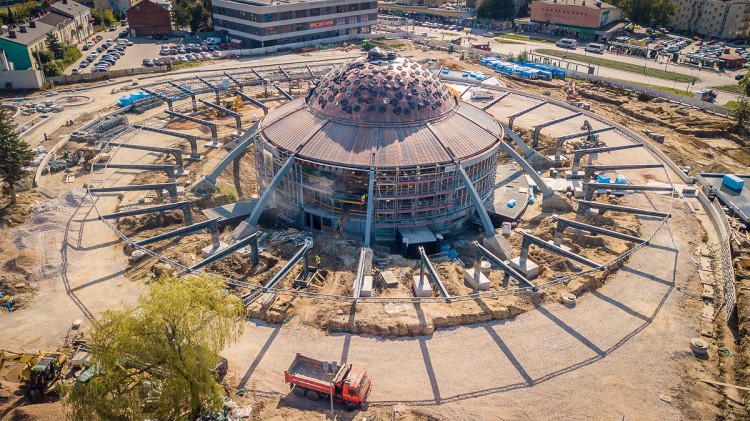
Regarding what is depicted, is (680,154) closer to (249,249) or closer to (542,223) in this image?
(542,223)

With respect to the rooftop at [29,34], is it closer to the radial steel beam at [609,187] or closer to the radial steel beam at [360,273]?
the radial steel beam at [360,273]

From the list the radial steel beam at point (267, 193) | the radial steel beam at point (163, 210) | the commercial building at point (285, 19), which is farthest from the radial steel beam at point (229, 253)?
the commercial building at point (285, 19)

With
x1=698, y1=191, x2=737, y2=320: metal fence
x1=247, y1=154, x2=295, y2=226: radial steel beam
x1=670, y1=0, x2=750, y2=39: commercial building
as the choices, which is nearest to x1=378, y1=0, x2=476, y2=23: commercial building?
x1=670, y1=0, x2=750, y2=39: commercial building

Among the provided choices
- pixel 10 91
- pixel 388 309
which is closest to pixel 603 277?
pixel 388 309

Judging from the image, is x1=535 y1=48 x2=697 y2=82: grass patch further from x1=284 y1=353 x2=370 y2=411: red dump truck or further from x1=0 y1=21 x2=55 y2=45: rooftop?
x1=0 y1=21 x2=55 y2=45: rooftop

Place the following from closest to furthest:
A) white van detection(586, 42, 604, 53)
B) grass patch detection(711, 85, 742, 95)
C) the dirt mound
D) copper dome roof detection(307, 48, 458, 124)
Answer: the dirt mound → copper dome roof detection(307, 48, 458, 124) → grass patch detection(711, 85, 742, 95) → white van detection(586, 42, 604, 53)

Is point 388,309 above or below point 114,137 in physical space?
below
